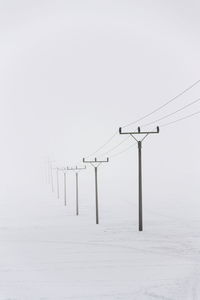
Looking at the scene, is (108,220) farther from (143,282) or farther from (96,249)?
(143,282)

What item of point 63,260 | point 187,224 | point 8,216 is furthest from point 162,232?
point 8,216

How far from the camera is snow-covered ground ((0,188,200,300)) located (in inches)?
648

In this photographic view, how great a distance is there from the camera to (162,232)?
106 feet

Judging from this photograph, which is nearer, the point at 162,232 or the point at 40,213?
the point at 162,232

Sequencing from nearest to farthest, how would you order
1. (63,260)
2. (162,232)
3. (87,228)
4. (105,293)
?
(105,293) < (63,260) < (162,232) < (87,228)

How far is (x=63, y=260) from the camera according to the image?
74.0 ft

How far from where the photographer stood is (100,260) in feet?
73.4

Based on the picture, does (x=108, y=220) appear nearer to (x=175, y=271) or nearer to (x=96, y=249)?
(x=96, y=249)

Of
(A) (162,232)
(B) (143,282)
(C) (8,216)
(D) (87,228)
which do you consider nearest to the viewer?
(B) (143,282)

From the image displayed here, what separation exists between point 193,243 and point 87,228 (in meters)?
11.0

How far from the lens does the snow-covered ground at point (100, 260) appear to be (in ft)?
54.0

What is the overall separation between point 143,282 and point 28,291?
4.63m

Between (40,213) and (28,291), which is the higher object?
(28,291)

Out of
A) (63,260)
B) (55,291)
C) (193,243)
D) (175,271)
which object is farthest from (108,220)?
(55,291)
